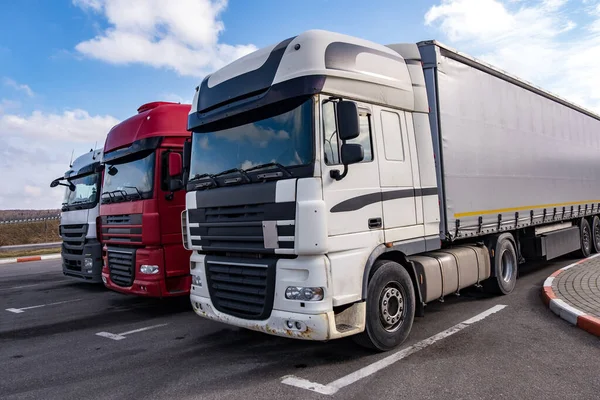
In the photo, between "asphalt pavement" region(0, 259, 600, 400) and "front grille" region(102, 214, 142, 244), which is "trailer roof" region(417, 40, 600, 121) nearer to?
"asphalt pavement" region(0, 259, 600, 400)

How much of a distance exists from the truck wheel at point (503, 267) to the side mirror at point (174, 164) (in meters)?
5.11

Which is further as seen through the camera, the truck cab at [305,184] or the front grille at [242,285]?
the front grille at [242,285]

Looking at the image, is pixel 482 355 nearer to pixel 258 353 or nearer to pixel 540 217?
pixel 258 353

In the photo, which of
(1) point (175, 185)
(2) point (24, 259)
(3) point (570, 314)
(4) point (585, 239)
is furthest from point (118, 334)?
(2) point (24, 259)

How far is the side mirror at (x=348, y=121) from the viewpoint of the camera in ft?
13.8

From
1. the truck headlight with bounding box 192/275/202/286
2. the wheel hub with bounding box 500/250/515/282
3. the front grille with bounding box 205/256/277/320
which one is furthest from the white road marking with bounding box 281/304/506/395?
the wheel hub with bounding box 500/250/515/282

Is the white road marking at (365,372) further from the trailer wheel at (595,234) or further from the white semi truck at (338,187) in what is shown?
the trailer wheel at (595,234)

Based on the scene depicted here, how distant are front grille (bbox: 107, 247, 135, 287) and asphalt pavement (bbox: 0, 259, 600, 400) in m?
0.61

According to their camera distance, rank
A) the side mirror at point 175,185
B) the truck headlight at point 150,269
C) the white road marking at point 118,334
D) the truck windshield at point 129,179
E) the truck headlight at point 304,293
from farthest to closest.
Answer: the truck windshield at point 129,179, the side mirror at point 175,185, the truck headlight at point 150,269, the white road marking at point 118,334, the truck headlight at point 304,293

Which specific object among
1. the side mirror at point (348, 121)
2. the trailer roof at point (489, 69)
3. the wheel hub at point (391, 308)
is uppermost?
the trailer roof at point (489, 69)

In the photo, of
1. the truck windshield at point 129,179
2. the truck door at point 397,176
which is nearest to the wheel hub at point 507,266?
the truck door at point 397,176

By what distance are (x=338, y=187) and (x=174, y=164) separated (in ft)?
11.3

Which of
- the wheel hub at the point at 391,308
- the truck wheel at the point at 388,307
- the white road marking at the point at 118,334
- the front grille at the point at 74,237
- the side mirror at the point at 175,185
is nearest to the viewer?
the truck wheel at the point at 388,307

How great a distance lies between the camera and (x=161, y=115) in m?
7.28
